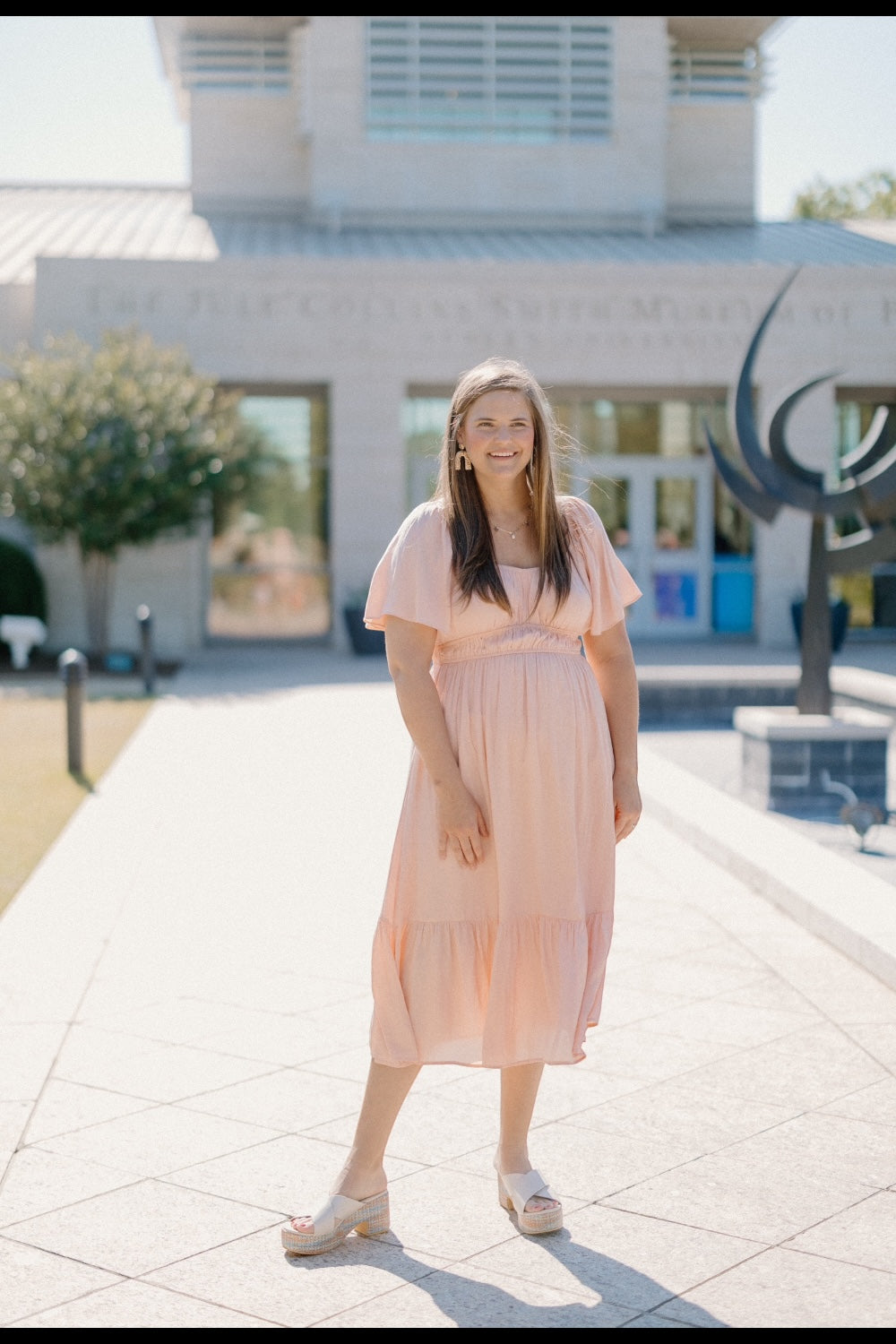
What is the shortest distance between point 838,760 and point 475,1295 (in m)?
6.43

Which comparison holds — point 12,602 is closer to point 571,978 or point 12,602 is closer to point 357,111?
point 357,111

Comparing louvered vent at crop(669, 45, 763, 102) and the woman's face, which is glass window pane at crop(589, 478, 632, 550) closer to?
louvered vent at crop(669, 45, 763, 102)

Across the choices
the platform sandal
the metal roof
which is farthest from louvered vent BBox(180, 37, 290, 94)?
the platform sandal

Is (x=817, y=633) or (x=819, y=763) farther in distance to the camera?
(x=817, y=633)

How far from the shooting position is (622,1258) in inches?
130

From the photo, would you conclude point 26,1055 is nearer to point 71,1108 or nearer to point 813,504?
point 71,1108

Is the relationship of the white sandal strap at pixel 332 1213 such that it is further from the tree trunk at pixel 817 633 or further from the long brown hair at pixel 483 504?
the tree trunk at pixel 817 633

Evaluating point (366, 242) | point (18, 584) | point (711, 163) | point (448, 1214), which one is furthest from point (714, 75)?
point (448, 1214)

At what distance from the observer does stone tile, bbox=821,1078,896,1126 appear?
163 inches

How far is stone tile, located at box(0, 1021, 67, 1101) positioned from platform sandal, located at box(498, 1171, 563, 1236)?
155cm

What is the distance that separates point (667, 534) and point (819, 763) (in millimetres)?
15183

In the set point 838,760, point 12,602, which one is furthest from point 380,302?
point 838,760

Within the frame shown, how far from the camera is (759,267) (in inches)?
888

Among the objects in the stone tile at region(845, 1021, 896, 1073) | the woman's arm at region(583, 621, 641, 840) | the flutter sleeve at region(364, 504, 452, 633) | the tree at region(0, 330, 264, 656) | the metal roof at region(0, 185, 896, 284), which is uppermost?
the metal roof at region(0, 185, 896, 284)
